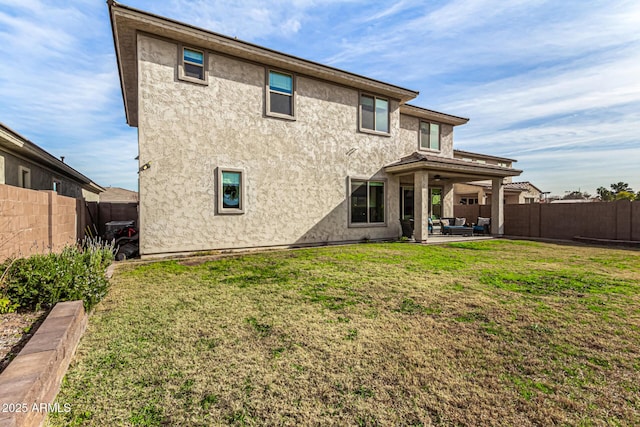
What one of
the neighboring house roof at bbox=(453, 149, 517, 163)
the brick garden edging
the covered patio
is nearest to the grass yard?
the brick garden edging

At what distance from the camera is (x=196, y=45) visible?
9.63m

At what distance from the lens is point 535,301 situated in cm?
503

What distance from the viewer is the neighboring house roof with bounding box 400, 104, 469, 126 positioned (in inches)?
607

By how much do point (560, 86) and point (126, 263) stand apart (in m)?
20.4

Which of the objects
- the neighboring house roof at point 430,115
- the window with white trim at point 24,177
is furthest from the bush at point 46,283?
the neighboring house roof at point 430,115

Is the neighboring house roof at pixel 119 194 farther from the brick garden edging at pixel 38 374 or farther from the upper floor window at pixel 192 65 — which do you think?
the brick garden edging at pixel 38 374

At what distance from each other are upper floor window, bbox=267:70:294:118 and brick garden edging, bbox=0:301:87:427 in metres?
9.38

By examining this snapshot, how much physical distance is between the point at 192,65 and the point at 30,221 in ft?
21.3

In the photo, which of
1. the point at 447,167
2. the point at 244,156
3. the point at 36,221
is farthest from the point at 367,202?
the point at 36,221

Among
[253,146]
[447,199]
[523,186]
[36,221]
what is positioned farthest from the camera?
[523,186]

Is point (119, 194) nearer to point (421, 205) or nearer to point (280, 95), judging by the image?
point (280, 95)

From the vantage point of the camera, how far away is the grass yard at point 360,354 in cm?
237

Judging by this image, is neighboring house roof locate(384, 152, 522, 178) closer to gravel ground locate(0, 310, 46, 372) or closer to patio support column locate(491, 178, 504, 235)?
patio support column locate(491, 178, 504, 235)

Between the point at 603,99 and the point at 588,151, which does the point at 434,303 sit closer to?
the point at 603,99
